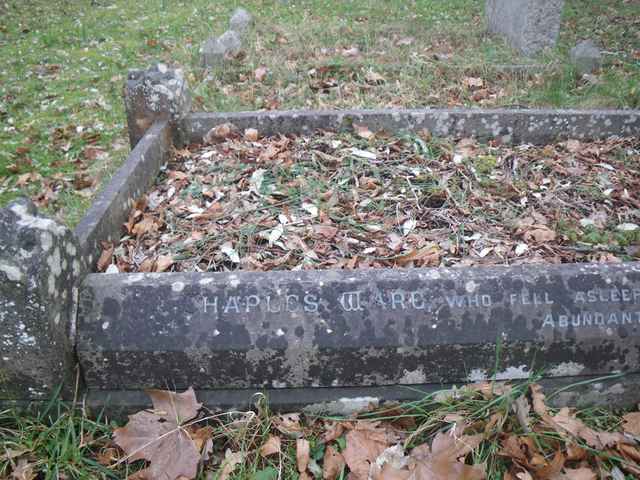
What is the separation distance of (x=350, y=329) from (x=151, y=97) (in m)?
2.29

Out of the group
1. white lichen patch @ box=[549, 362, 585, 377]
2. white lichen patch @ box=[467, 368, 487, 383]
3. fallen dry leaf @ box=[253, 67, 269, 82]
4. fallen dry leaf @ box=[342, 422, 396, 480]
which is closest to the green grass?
fallen dry leaf @ box=[253, 67, 269, 82]

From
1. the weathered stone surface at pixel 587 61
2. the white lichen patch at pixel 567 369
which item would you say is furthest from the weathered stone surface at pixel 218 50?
the white lichen patch at pixel 567 369

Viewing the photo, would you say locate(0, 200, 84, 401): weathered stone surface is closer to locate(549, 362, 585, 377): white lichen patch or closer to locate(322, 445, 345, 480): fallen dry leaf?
locate(322, 445, 345, 480): fallen dry leaf

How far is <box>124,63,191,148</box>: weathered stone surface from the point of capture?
129 inches

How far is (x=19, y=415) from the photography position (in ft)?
6.10

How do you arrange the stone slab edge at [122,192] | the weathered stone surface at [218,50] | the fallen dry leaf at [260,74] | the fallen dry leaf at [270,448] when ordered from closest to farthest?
the fallen dry leaf at [270,448], the stone slab edge at [122,192], the fallen dry leaf at [260,74], the weathered stone surface at [218,50]

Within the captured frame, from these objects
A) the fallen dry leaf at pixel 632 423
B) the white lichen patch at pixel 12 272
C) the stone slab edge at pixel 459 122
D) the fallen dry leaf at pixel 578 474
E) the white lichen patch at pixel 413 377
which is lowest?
the fallen dry leaf at pixel 632 423

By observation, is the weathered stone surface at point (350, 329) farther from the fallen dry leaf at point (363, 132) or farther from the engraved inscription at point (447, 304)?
the fallen dry leaf at point (363, 132)

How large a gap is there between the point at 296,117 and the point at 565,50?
163 inches

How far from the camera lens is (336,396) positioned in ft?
6.22

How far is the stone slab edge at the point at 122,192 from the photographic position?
2.20 metres

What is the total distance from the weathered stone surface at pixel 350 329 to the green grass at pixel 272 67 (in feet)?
6.04

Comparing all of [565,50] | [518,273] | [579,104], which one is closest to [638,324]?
[518,273]

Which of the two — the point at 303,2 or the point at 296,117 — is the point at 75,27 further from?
the point at 296,117
